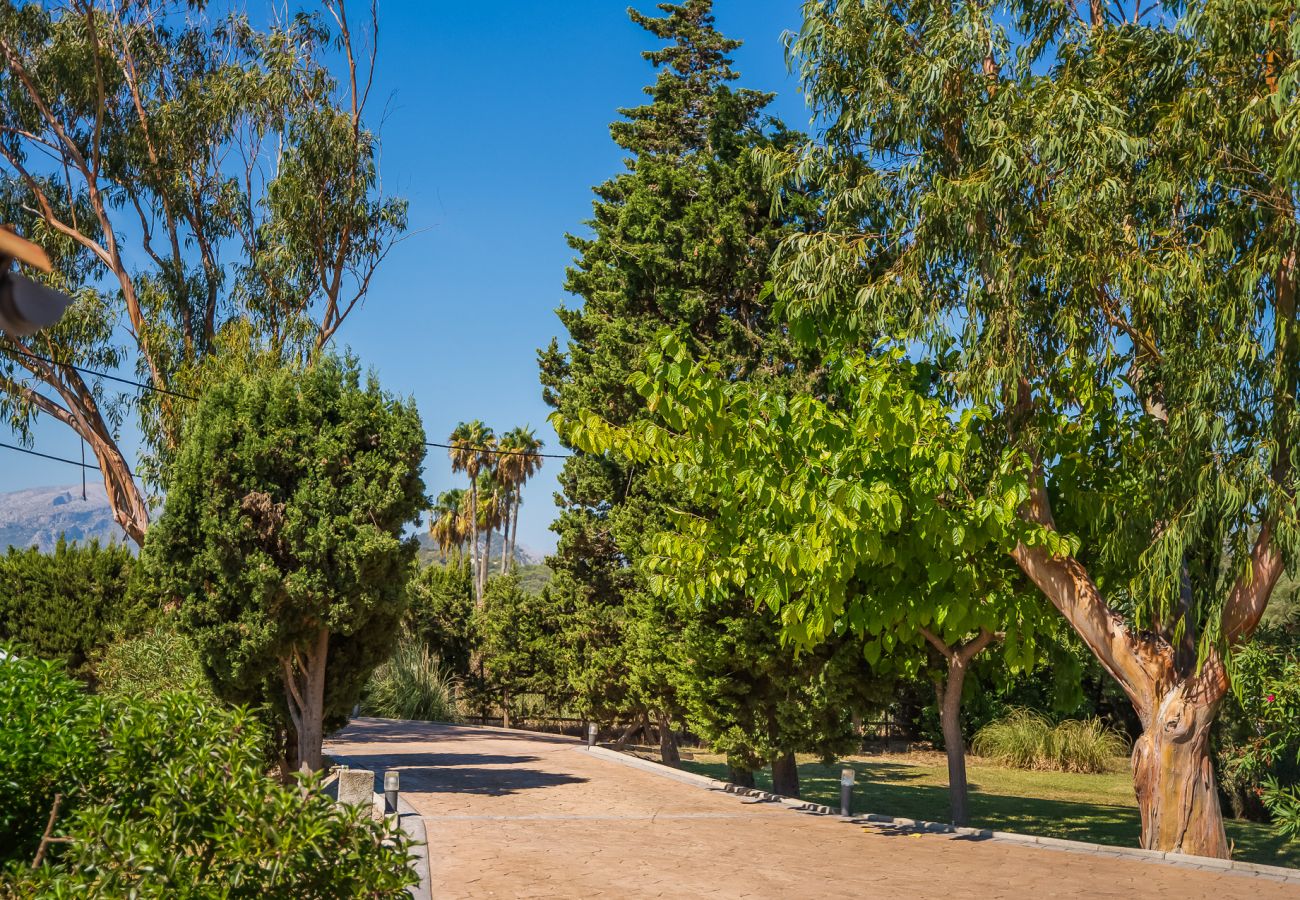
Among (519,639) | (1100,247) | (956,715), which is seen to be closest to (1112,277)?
(1100,247)

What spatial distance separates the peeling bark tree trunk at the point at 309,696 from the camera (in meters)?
13.8

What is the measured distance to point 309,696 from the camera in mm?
13789

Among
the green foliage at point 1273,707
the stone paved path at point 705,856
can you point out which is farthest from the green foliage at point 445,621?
the green foliage at point 1273,707

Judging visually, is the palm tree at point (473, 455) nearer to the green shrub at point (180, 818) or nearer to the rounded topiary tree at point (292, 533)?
the rounded topiary tree at point (292, 533)

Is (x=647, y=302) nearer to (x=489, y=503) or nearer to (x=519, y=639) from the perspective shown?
(x=519, y=639)

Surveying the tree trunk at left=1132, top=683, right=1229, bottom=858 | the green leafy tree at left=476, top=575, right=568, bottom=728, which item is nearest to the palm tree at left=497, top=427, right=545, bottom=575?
the green leafy tree at left=476, top=575, right=568, bottom=728

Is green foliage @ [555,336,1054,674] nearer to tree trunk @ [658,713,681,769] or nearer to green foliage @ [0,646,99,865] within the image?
green foliage @ [0,646,99,865]

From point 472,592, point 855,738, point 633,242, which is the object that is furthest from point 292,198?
point 855,738

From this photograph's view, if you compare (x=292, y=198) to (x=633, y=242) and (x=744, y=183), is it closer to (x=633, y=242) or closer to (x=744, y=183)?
(x=633, y=242)

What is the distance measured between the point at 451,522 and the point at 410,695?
24987mm

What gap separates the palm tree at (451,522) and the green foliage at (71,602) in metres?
28.3

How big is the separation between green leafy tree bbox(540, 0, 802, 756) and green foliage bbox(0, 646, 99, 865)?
8914 millimetres

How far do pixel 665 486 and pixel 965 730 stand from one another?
46.3 ft

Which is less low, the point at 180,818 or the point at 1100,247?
the point at 1100,247
